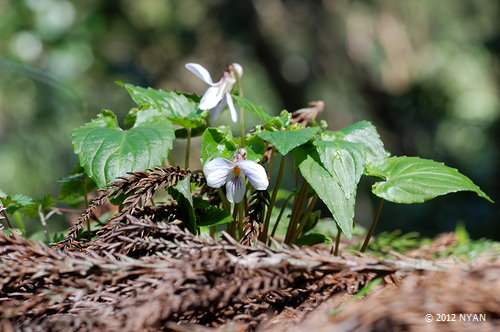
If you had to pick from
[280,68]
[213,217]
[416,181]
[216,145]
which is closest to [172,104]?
[216,145]

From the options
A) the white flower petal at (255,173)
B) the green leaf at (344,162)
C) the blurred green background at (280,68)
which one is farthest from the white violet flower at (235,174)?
the blurred green background at (280,68)

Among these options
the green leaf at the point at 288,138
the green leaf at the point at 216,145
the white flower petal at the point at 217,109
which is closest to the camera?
the green leaf at the point at 288,138

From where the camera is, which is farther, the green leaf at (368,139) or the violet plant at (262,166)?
the green leaf at (368,139)

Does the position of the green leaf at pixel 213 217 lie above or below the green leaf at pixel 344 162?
below

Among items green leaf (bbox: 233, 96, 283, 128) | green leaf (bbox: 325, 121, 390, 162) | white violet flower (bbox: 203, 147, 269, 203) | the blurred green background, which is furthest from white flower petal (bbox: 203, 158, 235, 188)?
the blurred green background

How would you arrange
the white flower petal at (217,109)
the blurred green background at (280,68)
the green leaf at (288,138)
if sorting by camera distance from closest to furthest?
the green leaf at (288,138), the white flower petal at (217,109), the blurred green background at (280,68)

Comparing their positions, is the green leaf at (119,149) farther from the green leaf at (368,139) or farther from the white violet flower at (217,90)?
the green leaf at (368,139)

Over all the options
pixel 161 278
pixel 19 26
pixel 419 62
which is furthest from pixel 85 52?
pixel 161 278
